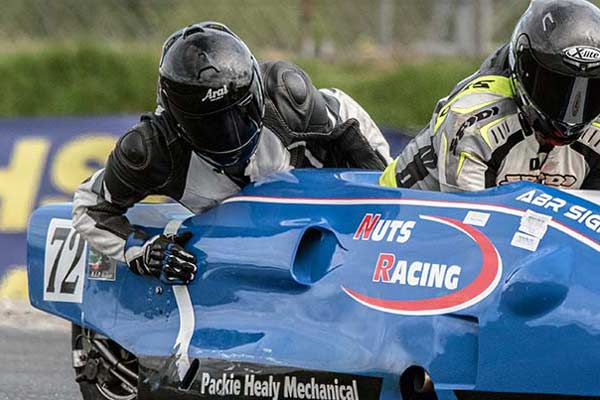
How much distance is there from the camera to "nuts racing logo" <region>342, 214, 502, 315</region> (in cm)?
481

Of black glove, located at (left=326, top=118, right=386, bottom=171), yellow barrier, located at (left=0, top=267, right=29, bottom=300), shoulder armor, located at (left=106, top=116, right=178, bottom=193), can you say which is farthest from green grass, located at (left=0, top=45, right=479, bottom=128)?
shoulder armor, located at (left=106, top=116, right=178, bottom=193)

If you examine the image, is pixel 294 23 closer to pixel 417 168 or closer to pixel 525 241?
pixel 417 168

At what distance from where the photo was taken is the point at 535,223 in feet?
16.0

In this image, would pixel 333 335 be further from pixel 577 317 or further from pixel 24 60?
pixel 24 60

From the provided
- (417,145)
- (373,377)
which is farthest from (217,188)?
(373,377)

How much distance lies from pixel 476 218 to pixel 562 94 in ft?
1.93

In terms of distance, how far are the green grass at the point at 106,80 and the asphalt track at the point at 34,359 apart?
13.5ft

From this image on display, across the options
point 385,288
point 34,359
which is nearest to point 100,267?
point 385,288

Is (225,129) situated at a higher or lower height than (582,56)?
lower

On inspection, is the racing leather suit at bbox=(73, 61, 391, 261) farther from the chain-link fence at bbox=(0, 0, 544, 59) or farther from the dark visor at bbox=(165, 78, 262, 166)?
the chain-link fence at bbox=(0, 0, 544, 59)

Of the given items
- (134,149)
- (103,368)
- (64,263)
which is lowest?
(103,368)

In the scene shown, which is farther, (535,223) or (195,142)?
(195,142)

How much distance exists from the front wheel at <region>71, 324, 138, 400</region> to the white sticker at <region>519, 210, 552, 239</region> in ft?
6.85

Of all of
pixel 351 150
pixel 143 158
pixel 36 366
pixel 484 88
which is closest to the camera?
pixel 484 88
